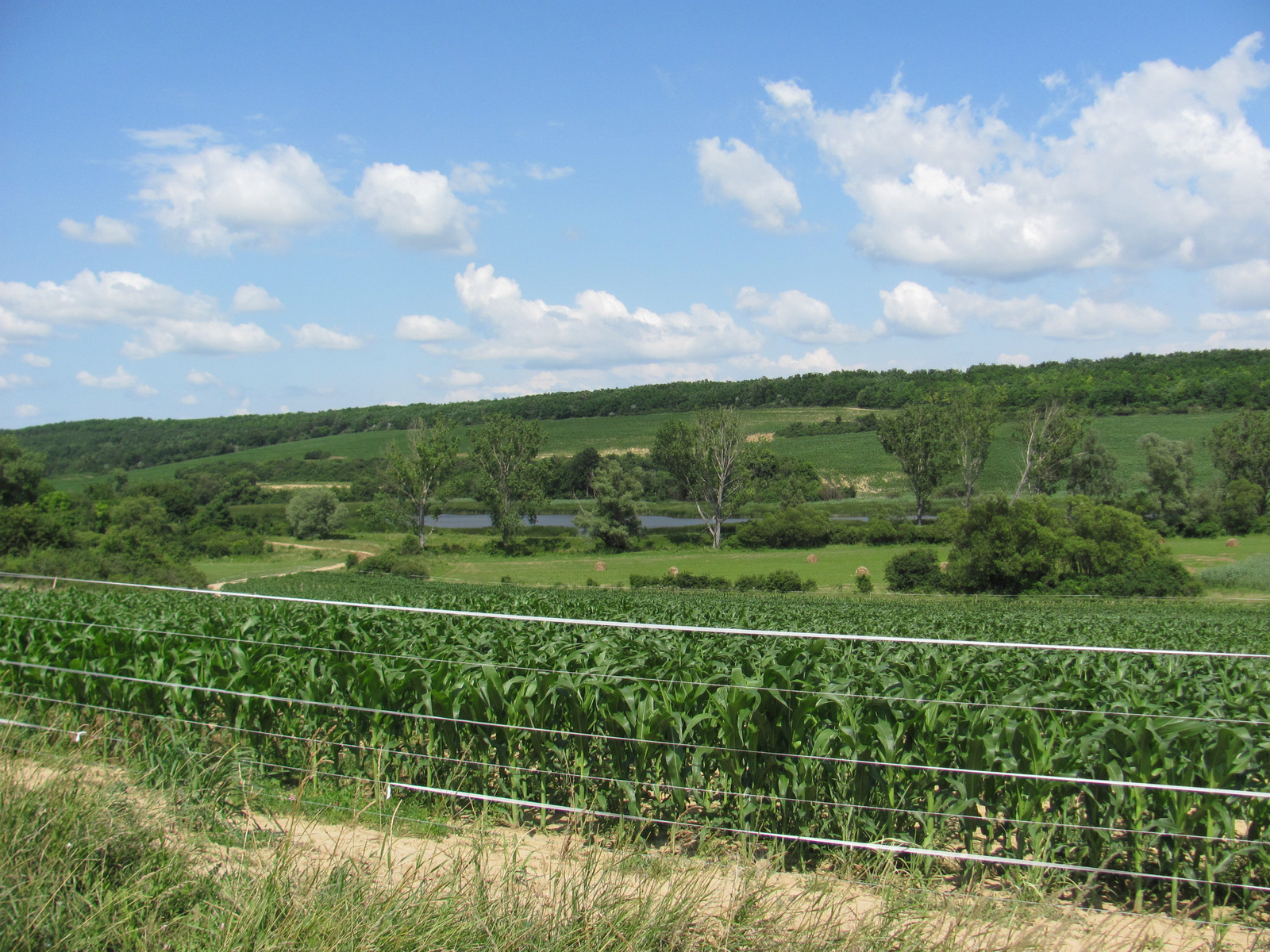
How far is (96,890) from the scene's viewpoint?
2.48 meters

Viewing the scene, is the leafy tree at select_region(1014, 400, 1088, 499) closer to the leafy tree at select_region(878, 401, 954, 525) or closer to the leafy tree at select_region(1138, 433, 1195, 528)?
the leafy tree at select_region(1138, 433, 1195, 528)

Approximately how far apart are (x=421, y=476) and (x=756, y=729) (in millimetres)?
67699

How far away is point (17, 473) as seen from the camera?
185 feet

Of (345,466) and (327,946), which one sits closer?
(327,946)

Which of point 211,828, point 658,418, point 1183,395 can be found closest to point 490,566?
point 211,828

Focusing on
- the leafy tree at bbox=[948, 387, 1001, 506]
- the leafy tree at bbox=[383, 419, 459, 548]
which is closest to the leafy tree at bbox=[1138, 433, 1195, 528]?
the leafy tree at bbox=[948, 387, 1001, 506]

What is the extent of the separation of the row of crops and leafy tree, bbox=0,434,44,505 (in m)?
64.2

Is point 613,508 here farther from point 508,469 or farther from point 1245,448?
point 1245,448

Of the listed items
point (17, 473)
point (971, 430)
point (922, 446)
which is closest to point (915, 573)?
point (922, 446)

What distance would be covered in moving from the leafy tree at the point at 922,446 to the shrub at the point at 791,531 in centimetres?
1211

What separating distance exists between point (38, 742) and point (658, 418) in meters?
118

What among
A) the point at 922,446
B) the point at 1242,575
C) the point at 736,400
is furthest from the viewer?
the point at 736,400

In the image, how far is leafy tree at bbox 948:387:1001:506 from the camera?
68.1 metres

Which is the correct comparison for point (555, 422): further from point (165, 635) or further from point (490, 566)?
point (165, 635)
